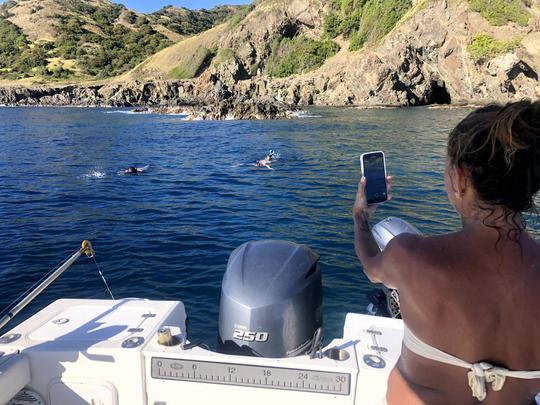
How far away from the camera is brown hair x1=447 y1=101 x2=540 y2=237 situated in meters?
1.33

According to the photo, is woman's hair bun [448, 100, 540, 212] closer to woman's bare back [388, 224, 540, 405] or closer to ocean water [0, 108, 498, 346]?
woman's bare back [388, 224, 540, 405]

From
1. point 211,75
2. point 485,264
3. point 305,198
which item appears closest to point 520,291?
point 485,264

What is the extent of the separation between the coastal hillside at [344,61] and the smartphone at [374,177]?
47.1 meters

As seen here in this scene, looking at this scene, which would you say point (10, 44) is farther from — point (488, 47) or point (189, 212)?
point (189, 212)

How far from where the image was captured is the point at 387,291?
13.1 ft

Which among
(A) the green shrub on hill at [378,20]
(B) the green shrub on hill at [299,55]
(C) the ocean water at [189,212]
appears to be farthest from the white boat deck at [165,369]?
(B) the green shrub on hill at [299,55]

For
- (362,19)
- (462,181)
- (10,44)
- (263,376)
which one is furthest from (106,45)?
(462,181)

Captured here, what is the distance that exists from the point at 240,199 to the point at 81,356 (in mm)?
11627

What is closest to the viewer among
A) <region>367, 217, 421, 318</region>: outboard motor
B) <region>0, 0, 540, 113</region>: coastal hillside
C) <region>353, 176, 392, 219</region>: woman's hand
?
<region>353, 176, 392, 219</region>: woman's hand

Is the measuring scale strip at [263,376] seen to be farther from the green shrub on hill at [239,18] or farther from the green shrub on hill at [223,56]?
the green shrub on hill at [239,18]

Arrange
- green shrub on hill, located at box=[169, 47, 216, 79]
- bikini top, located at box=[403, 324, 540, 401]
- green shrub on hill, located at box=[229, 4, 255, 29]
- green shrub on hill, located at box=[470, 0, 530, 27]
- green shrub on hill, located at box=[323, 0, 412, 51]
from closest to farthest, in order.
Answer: bikini top, located at box=[403, 324, 540, 401] → green shrub on hill, located at box=[470, 0, 530, 27] → green shrub on hill, located at box=[323, 0, 412, 51] → green shrub on hill, located at box=[169, 47, 216, 79] → green shrub on hill, located at box=[229, 4, 255, 29]

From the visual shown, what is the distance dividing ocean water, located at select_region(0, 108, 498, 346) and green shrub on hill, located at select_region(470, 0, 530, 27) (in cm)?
3911

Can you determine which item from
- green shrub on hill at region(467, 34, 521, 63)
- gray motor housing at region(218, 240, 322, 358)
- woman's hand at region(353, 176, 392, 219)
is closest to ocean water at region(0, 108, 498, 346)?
gray motor housing at region(218, 240, 322, 358)

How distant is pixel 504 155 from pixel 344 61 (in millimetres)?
78630
